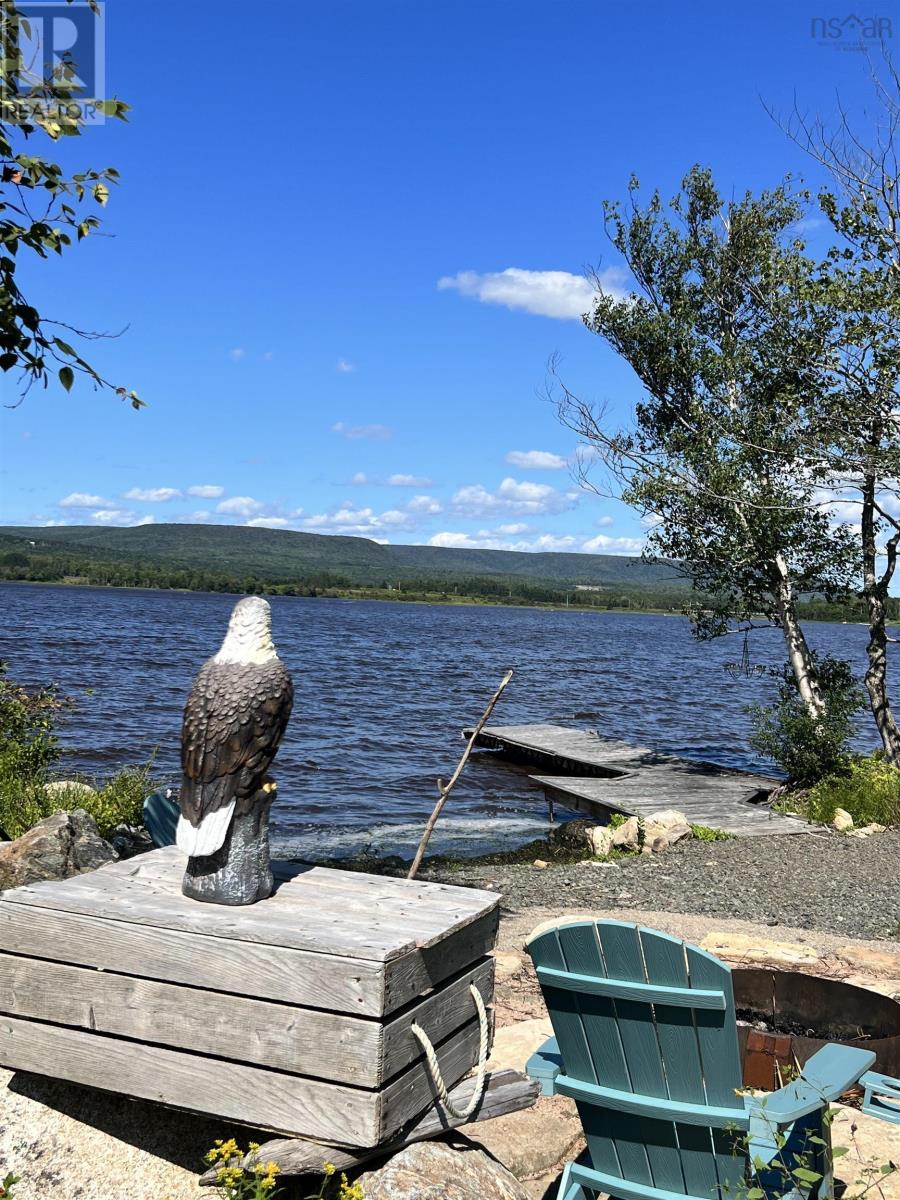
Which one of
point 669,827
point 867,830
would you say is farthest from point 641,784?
point 867,830

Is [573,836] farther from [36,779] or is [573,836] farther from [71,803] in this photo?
[36,779]

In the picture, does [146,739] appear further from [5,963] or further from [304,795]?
[5,963]

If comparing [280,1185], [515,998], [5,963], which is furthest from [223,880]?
[515,998]

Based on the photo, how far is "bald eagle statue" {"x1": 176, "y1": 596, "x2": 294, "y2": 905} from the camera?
3254 mm

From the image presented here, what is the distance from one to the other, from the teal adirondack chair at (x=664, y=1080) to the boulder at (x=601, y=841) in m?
8.95

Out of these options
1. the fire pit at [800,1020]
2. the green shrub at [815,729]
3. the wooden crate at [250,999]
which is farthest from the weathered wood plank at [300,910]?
the green shrub at [815,729]

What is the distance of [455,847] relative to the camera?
13.0 m

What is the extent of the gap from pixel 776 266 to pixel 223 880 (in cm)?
1244

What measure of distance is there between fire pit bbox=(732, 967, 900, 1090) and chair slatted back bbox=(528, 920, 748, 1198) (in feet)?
4.62

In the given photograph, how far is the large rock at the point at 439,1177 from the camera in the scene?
2.95m

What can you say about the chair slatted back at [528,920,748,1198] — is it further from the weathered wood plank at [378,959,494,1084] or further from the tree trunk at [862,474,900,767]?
the tree trunk at [862,474,900,767]

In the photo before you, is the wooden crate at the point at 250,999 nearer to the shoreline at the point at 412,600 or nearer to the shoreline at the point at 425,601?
the shoreline at the point at 412,600

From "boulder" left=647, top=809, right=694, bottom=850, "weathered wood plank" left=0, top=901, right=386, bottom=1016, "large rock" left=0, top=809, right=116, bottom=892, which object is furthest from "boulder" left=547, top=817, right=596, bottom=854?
"weathered wood plank" left=0, top=901, right=386, bottom=1016

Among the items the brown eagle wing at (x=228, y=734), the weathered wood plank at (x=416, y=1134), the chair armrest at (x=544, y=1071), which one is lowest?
the weathered wood plank at (x=416, y=1134)
